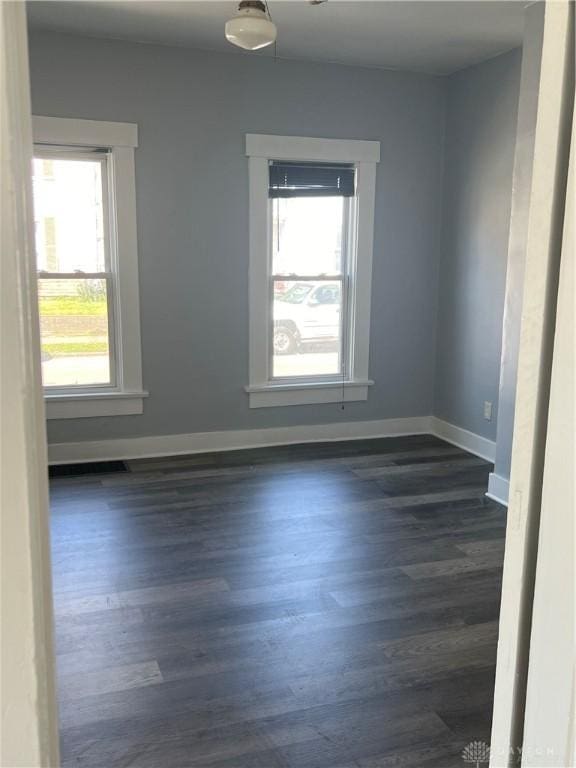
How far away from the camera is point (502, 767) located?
94 cm

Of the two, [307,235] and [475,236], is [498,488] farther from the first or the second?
[307,235]

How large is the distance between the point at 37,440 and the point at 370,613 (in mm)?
2259

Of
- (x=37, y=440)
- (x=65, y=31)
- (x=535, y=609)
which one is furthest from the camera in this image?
(x=65, y=31)

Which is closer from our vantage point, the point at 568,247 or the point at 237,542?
the point at 568,247

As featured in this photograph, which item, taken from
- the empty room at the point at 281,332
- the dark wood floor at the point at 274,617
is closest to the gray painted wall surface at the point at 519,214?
the empty room at the point at 281,332

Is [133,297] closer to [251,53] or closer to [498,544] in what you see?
[251,53]

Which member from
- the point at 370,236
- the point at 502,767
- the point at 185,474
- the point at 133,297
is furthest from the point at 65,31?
the point at 502,767

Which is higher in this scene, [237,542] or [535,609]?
[535,609]

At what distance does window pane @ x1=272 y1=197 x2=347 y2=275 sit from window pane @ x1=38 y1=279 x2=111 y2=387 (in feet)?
4.22

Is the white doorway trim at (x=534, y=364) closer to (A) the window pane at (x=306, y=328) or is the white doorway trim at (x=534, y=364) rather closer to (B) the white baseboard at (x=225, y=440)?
(B) the white baseboard at (x=225, y=440)

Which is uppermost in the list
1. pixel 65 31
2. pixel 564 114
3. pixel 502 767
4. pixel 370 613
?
pixel 65 31

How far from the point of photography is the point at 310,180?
4.80m

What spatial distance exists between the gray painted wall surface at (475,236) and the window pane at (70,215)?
2516 mm

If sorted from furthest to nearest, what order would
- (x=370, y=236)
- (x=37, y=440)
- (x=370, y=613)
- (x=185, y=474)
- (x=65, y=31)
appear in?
(x=370, y=236)
(x=185, y=474)
(x=65, y=31)
(x=370, y=613)
(x=37, y=440)
